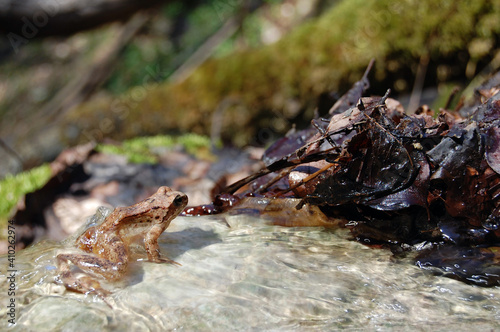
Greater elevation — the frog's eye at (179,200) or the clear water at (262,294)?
the frog's eye at (179,200)

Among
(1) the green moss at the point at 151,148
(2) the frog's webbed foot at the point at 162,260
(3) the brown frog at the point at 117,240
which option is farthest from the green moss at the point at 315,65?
(2) the frog's webbed foot at the point at 162,260

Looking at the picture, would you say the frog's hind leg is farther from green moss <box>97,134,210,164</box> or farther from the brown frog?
green moss <box>97,134,210,164</box>

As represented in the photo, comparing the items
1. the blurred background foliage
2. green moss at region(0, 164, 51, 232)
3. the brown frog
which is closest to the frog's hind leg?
the brown frog

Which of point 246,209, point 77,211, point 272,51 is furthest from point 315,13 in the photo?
point 246,209

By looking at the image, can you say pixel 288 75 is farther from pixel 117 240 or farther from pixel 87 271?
pixel 87 271

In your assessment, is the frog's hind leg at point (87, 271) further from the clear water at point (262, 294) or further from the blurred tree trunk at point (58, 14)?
the blurred tree trunk at point (58, 14)

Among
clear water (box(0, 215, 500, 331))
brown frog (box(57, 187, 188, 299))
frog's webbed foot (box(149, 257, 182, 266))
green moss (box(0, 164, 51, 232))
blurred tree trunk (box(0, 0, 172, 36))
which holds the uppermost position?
blurred tree trunk (box(0, 0, 172, 36))
